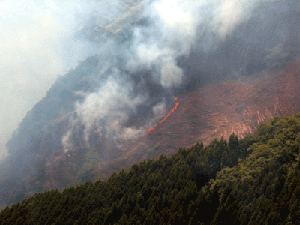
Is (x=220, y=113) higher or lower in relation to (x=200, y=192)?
higher

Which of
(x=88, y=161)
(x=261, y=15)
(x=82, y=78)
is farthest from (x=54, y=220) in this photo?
(x=82, y=78)

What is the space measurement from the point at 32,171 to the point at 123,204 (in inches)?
1129

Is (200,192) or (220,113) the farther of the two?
(220,113)

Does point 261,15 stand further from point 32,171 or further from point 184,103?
point 32,171

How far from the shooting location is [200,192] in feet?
34.8

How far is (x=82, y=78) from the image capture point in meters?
49.8

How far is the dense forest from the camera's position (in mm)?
8320

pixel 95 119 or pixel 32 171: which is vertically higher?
pixel 95 119

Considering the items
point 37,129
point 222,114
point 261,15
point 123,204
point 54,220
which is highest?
point 37,129

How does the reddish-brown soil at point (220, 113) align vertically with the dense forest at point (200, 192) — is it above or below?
above

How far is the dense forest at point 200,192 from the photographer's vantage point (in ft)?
27.3

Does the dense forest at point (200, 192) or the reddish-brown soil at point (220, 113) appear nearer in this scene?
the dense forest at point (200, 192)

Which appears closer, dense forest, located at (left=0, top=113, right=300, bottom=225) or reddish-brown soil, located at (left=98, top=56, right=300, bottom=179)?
dense forest, located at (left=0, top=113, right=300, bottom=225)

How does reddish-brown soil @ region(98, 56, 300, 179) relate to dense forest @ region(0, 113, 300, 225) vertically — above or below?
above
